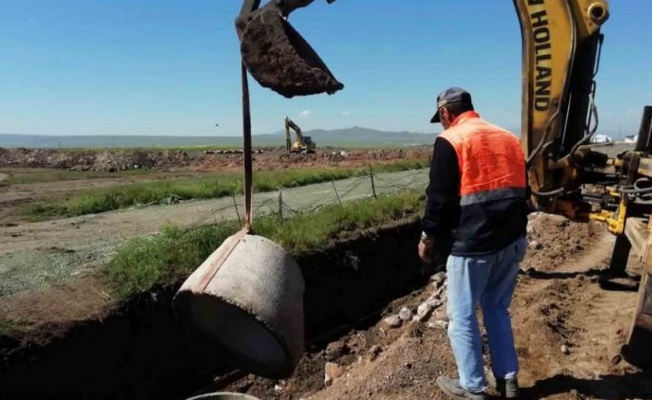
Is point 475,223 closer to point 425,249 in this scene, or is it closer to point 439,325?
point 425,249

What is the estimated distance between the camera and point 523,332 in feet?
16.6

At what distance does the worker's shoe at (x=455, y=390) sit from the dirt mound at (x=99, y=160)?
1462 inches

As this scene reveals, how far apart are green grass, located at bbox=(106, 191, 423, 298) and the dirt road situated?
0.78 metres

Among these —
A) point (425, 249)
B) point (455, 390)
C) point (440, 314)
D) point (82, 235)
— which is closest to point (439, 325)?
point (440, 314)

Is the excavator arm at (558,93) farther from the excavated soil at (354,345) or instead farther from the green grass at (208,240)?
the green grass at (208,240)

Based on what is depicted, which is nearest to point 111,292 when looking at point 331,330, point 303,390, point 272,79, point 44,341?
point 44,341

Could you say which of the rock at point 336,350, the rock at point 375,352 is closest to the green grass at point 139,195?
the rock at point 336,350

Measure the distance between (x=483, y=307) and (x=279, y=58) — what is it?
7.19ft

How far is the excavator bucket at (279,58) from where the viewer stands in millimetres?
2832

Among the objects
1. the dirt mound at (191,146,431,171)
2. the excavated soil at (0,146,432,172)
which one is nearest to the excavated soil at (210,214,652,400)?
the dirt mound at (191,146,431,171)

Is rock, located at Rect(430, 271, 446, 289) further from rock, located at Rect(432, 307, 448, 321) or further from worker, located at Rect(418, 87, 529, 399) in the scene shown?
worker, located at Rect(418, 87, 529, 399)

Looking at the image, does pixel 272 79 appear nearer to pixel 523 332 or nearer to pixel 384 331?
pixel 523 332

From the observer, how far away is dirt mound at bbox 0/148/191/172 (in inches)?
1561

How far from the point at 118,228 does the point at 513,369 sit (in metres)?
9.75
